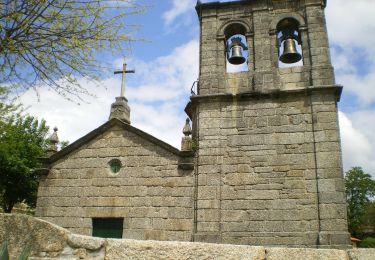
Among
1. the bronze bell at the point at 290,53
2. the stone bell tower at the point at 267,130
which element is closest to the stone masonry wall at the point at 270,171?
the stone bell tower at the point at 267,130

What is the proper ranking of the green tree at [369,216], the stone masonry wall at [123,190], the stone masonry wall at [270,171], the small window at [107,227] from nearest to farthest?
the stone masonry wall at [270,171]
the stone masonry wall at [123,190]
the small window at [107,227]
the green tree at [369,216]

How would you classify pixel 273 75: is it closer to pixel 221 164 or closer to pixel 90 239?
pixel 221 164

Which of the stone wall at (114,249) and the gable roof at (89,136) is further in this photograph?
the gable roof at (89,136)

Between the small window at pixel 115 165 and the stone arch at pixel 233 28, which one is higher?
the stone arch at pixel 233 28

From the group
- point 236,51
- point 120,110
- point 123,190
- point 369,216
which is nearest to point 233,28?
point 236,51

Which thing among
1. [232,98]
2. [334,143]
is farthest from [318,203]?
[232,98]

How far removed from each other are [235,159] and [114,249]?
664 cm

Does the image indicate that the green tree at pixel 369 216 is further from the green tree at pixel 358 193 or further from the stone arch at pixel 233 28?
the stone arch at pixel 233 28

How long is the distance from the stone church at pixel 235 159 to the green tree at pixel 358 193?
110ft

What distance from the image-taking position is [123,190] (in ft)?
33.2

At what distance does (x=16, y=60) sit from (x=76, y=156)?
5.36m

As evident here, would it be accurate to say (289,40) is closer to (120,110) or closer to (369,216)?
(120,110)

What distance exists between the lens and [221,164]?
9.56 metres

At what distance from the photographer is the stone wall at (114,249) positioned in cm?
307
